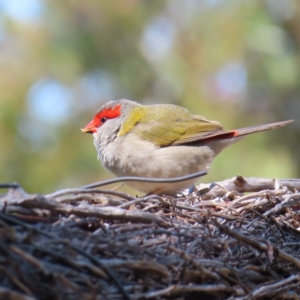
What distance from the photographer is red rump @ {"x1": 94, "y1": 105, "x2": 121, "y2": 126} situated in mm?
5328

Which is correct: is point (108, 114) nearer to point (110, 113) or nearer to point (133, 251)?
point (110, 113)

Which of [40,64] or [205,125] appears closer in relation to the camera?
[205,125]

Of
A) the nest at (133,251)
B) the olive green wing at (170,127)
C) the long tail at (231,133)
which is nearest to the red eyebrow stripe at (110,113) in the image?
the olive green wing at (170,127)

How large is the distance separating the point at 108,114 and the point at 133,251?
3273 mm

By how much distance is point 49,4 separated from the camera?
945 centimetres

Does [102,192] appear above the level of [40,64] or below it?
below

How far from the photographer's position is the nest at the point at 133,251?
6.16ft

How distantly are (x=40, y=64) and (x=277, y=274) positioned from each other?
23.6 feet

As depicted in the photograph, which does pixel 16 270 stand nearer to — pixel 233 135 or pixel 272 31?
pixel 233 135

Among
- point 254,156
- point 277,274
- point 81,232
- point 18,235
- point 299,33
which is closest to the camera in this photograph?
point 18,235

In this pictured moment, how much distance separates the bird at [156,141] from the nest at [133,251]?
1640 millimetres

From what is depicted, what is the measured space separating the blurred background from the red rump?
2.93 meters

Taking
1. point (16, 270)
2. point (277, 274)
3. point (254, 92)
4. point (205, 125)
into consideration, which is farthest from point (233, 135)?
point (254, 92)

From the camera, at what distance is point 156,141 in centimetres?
484
